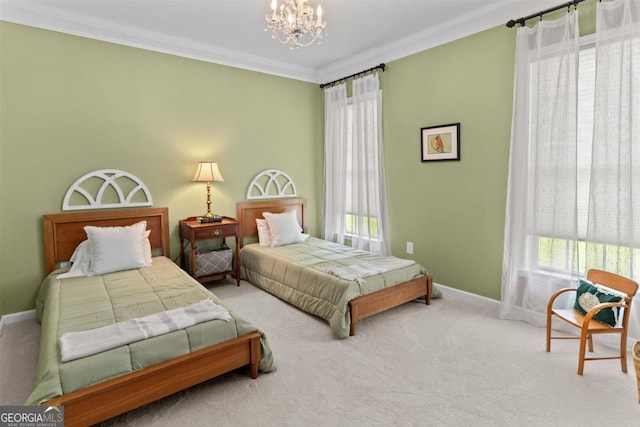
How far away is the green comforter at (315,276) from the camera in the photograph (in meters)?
3.06

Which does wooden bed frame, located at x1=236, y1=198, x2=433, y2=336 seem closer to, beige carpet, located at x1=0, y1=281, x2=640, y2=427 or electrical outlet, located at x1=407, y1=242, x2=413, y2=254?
beige carpet, located at x1=0, y1=281, x2=640, y2=427

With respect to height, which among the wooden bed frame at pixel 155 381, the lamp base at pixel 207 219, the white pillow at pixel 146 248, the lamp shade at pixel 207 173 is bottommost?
the wooden bed frame at pixel 155 381

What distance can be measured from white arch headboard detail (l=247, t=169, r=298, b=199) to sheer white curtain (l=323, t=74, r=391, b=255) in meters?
0.56

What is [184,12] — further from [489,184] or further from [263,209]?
[489,184]

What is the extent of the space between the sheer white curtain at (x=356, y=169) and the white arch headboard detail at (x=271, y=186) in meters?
0.56

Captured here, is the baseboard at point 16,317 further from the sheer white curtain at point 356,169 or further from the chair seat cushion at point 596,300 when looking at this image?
the chair seat cushion at point 596,300

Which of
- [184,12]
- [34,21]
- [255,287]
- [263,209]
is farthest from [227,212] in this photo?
[34,21]

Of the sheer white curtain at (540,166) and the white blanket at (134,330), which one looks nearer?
the white blanket at (134,330)

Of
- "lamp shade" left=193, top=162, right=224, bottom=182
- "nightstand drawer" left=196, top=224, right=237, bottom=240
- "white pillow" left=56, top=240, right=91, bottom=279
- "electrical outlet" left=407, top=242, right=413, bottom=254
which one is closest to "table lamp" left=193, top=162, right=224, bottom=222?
"lamp shade" left=193, top=162, right=224, bottom=182

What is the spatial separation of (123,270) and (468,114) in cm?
371

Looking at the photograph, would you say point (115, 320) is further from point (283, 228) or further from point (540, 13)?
point (540, 13)

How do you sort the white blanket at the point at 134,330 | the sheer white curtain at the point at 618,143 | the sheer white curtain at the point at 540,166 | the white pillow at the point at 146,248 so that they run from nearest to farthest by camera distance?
the white blanket at the point at 134,330 < the sheer white curtain at the point at 618,143 < the sheer white curtain at the point at 540,166 < the white pillow at the point at 146,248

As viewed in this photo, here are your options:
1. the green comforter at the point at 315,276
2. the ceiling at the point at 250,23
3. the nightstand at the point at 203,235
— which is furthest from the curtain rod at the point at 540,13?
the nightstand at the point at 203,235

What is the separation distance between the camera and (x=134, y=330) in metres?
2.11
